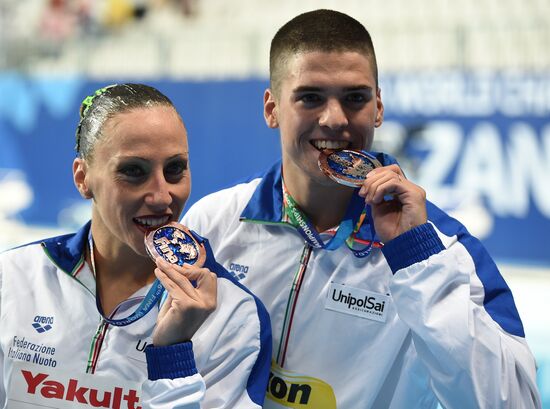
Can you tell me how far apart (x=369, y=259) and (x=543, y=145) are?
241 inches

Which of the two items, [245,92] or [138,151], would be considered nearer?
[138,151]

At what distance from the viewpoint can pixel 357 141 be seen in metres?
2.97

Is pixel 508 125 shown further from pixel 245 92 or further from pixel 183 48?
pixel 183 48

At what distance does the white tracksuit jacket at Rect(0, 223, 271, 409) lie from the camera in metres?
2.48

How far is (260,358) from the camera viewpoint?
8.73 feet

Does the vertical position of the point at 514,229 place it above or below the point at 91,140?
below

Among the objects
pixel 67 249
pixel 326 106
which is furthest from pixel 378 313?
pixel 67 249

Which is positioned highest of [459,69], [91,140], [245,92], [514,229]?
[91,140]

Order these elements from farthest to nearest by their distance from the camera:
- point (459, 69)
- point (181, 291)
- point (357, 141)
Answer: point (459, 69) < point (357, 141) < point (181, 291)

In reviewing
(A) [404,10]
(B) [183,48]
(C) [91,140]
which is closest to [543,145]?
(A) [404,10]

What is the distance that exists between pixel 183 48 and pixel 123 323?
8.68m

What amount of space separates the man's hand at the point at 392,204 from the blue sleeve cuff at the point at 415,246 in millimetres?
25

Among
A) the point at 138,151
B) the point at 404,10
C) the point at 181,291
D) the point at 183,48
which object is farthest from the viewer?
the point at 183,48

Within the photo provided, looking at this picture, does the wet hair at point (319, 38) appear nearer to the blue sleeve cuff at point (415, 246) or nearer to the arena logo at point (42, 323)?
the blue sleeve cuff at point (415, 246)
